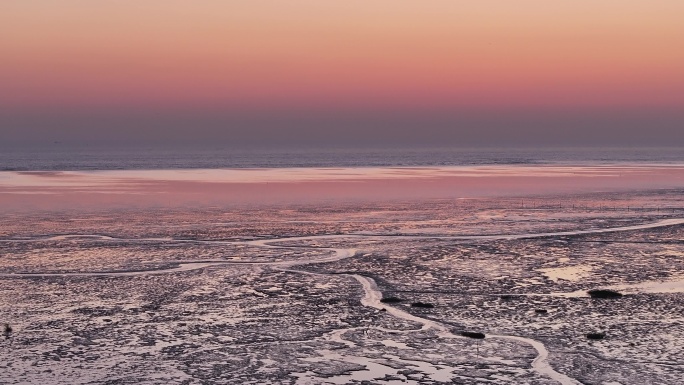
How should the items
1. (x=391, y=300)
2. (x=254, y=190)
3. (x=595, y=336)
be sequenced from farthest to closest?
1. (x=254, y=190)
2. (x=391, y=300)
3. (x=595, y=336)

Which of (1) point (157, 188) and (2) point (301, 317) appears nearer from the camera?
(2) point (301, 317)

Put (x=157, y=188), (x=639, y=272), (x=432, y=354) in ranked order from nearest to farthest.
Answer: (x=432, y=354)
(x=639, y=272)
(x=157, y=188)

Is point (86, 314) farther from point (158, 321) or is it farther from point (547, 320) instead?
point (547, 320)

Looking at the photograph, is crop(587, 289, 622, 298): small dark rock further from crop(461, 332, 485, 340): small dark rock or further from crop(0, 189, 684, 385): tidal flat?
crop(461, 332, 485, 340): small dark rock

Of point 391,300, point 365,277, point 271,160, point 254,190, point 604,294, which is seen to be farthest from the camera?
point 271,160

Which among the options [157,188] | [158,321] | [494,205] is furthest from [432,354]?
[157,188]

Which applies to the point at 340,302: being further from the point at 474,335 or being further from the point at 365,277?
the point at 474,335

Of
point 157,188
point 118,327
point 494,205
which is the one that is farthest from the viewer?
point 157,188

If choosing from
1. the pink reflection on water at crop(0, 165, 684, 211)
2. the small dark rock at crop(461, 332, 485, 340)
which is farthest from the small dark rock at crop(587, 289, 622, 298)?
the pink reflection on water at crop(0, 165, 684, 211)

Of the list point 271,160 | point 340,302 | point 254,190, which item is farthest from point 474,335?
point 271,160
